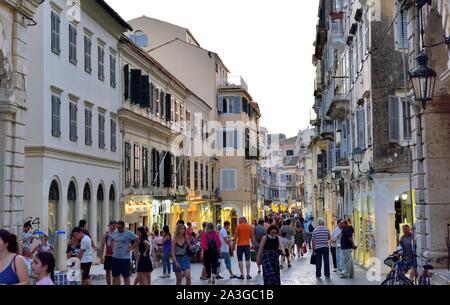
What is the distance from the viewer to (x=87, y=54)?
29219 millimetres

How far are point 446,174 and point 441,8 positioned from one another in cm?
374

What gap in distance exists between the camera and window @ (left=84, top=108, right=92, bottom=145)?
29.0 meters

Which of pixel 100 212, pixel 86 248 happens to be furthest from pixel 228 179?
pixel 86 248

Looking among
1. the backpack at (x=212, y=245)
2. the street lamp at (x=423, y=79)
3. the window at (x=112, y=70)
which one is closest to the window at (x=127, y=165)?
the window at (x=112, y=70)

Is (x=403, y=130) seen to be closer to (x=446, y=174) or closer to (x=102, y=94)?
(x=446, y=174)

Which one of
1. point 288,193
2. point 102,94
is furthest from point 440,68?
point 288,193

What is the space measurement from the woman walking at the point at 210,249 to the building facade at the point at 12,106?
4.49 metres

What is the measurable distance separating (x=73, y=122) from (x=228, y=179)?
120 feet

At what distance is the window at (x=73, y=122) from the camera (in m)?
27.1

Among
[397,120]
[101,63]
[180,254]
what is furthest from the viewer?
[101,63]

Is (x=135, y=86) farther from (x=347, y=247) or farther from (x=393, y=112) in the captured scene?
(x=347, y=247)

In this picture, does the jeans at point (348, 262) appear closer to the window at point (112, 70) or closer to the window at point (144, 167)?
the window at point (112, 70)

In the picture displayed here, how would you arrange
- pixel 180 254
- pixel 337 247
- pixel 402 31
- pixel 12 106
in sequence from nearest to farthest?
pixel 180 254 < pixel 12 106 < pixel 402 31 < pixel 337 247
